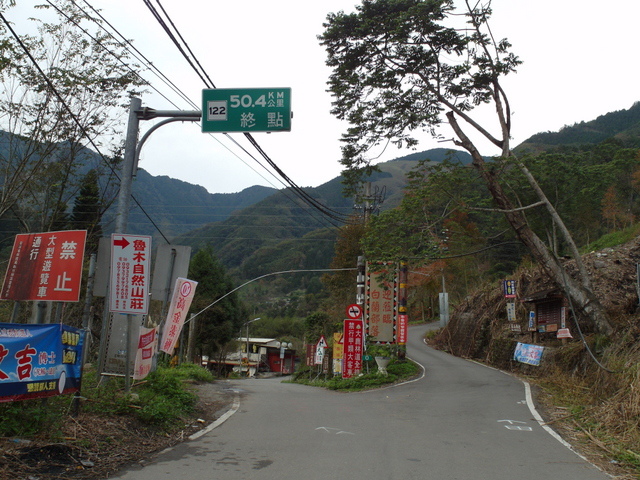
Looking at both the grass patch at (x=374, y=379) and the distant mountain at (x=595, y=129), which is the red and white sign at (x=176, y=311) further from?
the distant mountain at (x=595, y=129)

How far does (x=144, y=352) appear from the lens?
30.1 ft

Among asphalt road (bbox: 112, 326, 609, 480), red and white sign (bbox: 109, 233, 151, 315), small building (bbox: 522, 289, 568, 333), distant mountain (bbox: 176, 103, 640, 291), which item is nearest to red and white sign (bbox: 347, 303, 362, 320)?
asphalt road (bbox: 112, 326, 609, 480)

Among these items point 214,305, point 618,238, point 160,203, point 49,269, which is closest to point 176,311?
point 49,269

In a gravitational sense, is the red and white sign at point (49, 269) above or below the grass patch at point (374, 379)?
above

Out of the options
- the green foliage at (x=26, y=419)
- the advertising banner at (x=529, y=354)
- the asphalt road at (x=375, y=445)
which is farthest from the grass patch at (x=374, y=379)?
the green foliage at (x=26, y=419)

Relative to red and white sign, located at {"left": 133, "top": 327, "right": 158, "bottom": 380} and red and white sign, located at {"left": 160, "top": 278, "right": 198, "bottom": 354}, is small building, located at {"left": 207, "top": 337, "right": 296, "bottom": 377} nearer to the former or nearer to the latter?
red and white sign, located at {"left": 160, "top": 278, "right": 198, "bottom": 354}

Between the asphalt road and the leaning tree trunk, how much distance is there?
11.3 feet

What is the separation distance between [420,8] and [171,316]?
9.80 meters

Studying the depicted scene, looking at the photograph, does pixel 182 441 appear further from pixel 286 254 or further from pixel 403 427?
pixel 286 254

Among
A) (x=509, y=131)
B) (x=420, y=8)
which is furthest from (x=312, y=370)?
(x=420, y=8)

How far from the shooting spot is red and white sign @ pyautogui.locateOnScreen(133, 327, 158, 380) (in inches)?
351

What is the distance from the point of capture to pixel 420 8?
13625 millimetres

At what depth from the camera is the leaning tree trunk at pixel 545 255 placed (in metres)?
14.1

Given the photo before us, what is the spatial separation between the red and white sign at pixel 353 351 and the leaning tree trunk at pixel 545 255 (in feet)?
22.1
